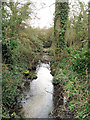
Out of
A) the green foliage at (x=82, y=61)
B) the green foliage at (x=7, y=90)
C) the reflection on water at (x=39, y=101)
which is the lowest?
the reflection on water at (x=39, y=101)

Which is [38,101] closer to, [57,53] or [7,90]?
[7,90]

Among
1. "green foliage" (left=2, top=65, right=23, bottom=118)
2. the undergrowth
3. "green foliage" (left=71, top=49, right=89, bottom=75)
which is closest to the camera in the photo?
"green foliage" (left=71, top=49, right=89, bottom=75)

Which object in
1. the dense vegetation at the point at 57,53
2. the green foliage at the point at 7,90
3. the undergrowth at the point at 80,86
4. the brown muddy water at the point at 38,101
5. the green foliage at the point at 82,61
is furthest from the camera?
the brown muddy water at the point at 38,101

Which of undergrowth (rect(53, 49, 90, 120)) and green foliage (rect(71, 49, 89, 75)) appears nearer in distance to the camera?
green foliage (rect(71, 49, 89, 75))

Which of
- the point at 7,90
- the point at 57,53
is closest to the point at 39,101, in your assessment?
the point at 7,90

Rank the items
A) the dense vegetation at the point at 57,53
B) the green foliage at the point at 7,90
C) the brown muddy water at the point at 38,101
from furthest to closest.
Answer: the brown muddy water at the point at 38,101
the green foliage at the point at 7,90
the dense vegetation at the point at 57,53

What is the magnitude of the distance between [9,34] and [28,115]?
8.43ft

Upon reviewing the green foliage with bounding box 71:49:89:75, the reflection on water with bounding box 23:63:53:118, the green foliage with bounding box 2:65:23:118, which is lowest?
the reflection on water with bounding box 23:63:53:118

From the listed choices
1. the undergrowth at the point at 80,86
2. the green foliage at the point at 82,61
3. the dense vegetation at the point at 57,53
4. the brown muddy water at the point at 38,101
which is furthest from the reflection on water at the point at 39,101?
the green foliage at the point at 82,61

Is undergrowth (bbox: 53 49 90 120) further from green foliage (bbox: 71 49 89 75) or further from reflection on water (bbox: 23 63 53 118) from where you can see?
reflection on water (bbox: 23 63 53 118)

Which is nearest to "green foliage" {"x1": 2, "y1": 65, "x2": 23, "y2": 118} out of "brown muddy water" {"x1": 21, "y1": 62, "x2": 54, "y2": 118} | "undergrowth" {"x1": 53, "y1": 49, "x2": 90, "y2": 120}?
"brown muddy water" {"x1": 21, "y1": 62, "x2": 54, "y2": 118}

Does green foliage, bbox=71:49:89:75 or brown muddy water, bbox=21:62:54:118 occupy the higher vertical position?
green foliage, bbox=71:49:89:75

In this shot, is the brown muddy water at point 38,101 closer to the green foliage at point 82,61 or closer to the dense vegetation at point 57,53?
the dense vegetation at point 57,53

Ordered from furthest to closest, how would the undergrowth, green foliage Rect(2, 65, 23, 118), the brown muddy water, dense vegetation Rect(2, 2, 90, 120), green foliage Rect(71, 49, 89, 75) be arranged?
the brown muddy water
green foliage Rect(2, 65, 23, 118)
dense vegetation Rect(2, 2, 90, 120)
the undergrowth
green foliage Rect(71, 49, 89, 75)
